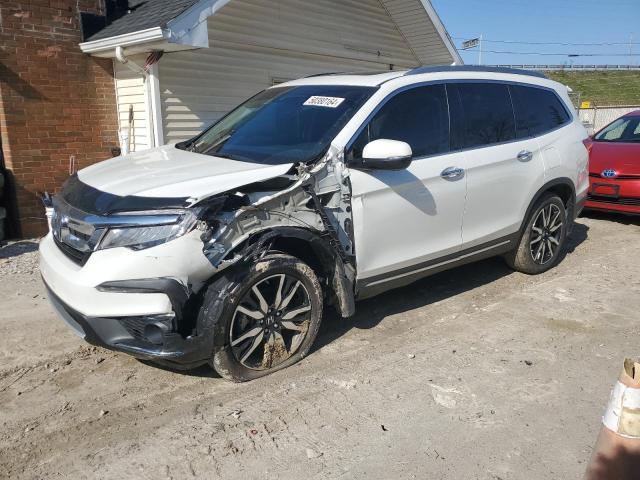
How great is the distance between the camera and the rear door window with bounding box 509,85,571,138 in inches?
204

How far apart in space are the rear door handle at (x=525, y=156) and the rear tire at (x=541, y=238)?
0.52 meters

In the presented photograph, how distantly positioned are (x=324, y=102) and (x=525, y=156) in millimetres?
2092

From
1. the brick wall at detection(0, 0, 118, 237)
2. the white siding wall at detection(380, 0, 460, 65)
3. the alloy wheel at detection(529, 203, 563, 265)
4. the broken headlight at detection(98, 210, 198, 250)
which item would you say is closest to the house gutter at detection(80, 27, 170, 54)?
the brick wall at detection(0, 0, 118, 237)

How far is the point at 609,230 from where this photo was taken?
771 centimetres

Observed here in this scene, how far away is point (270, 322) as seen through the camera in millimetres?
3531

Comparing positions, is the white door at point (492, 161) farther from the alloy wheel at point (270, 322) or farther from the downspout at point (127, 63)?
the downspout at point (127, 63)

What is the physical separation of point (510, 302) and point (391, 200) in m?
1.84

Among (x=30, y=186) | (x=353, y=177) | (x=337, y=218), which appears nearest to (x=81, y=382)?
(x=337, y=218)

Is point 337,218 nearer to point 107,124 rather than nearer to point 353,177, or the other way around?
point 353,177

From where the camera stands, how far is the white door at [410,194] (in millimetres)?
3885

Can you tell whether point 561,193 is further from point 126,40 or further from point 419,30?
point 419,30

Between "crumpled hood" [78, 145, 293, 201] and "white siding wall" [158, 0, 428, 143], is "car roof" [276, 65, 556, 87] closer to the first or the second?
"crumpled hood" [78, 145, 293, 201]

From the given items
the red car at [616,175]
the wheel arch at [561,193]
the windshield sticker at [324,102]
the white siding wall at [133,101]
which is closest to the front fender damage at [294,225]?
the windshield sticker at [324,102]

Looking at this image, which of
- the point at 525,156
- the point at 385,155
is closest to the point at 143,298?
the point at 385,155
